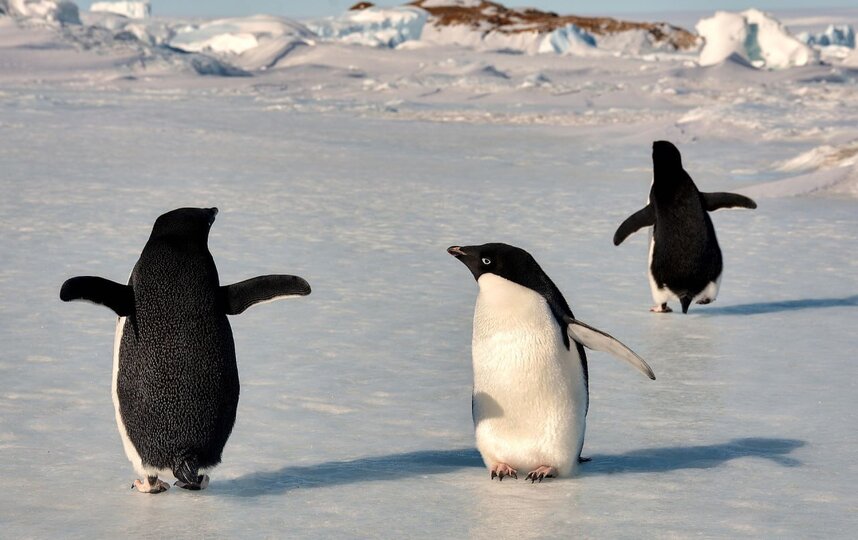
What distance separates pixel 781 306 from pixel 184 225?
11.2 ft

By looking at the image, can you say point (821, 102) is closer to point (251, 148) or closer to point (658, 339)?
point (251, 148)

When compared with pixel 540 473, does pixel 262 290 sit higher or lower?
higher

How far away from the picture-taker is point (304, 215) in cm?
819

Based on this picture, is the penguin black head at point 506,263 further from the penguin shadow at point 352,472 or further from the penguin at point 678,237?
the penguin at point 678,237

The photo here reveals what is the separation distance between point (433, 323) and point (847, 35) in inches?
2007

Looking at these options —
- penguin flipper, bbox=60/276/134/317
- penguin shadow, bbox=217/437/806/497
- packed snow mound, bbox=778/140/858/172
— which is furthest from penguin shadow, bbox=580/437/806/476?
packed snow mound, bbox=778/140/858/172

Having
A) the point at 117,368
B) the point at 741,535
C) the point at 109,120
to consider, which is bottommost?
the point at 109,120

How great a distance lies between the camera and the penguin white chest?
271 cm

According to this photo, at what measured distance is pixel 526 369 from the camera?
107 inches

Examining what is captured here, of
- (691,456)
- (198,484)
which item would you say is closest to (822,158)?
(691,456)

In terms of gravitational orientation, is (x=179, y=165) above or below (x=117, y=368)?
below

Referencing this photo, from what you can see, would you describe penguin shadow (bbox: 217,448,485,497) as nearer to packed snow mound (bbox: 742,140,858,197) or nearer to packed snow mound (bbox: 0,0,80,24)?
packed snow mound (bbox: 742,140,858,197)

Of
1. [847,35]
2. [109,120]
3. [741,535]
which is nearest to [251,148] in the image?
[109,120]

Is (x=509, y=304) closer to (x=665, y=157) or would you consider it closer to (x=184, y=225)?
(x=184, y=225)
